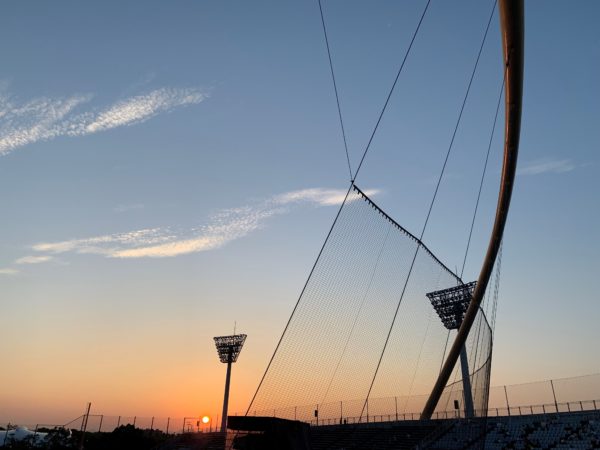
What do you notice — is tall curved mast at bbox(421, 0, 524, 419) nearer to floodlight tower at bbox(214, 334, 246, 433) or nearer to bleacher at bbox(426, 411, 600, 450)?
bleacher at bbox(426, 411, 600, 450)

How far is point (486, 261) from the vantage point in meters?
15.2

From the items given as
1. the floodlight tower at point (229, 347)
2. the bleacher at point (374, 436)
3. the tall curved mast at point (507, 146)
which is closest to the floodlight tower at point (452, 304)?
the bleacher at point (374, 436)

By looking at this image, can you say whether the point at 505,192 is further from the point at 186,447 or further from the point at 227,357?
the point at 227,357

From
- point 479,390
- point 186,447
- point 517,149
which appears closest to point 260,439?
point 517,149

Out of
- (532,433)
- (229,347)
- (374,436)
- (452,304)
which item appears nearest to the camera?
(532,433)

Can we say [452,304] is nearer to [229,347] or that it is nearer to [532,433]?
[532,433]

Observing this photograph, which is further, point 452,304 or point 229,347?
point 229,347

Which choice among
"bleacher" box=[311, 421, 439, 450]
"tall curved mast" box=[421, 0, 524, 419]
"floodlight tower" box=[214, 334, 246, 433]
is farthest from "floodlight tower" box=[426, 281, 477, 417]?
"floodlight tower" box=[214, 334, 246, 433]

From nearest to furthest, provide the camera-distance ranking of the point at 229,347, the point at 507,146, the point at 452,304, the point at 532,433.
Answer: the point at 507,146
the point at 532,433
the point at 452,304
the point at 229,347

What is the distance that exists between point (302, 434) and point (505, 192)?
10.7 metres

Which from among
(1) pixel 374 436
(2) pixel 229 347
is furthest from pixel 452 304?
(2) pixel 229 347

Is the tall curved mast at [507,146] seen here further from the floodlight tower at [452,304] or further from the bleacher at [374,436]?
the floodlight tower at [452,304]

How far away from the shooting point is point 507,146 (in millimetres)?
11250

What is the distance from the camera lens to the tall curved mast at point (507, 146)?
7.88m
